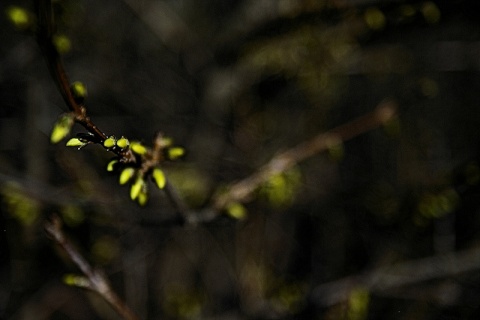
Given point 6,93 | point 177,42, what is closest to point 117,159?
point 6,93

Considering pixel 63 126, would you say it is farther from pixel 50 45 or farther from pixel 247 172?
pixel 247 172

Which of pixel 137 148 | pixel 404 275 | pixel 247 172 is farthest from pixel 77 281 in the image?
pixel 404 275

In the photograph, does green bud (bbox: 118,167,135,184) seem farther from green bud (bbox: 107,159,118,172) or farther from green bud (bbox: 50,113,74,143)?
green bud (bbox: 50,113,74,143)

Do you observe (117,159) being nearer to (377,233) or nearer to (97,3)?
(377,233)

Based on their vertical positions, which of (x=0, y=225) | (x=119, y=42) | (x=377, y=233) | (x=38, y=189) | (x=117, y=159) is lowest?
(x=117, y=159)

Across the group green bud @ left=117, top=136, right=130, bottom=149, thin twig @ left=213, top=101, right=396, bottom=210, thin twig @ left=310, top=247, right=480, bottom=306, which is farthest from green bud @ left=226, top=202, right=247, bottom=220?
thin twig @ left=310, top=247, right=480, bottom=306

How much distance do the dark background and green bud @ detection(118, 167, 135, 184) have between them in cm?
55

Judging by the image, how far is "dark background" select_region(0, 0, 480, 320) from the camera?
2354 millimetres

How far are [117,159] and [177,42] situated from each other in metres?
2.96

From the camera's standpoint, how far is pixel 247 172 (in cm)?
270

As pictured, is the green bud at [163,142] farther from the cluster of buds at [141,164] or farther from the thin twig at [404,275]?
the thin twig at [404,275]

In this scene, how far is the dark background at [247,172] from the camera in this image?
2354mm

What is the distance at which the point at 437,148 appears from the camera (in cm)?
402

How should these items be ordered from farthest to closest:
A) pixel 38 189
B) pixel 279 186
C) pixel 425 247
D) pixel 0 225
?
pixel 425 247 → pixel 0 225 → pixel 38 189 → pixel 279 186
